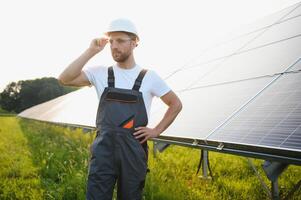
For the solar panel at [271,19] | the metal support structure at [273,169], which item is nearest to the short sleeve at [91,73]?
the metal support structure at [273,169]

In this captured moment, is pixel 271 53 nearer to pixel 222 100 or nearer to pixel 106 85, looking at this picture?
pixel 222 100

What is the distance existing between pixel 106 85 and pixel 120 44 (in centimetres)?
37

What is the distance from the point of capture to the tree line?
97.4 meters

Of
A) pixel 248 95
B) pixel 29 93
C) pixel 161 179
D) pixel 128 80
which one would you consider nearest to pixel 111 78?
pixel 128 80

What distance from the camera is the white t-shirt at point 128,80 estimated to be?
114 inches

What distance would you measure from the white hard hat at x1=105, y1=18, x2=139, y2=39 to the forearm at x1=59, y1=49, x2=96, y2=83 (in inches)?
11.8

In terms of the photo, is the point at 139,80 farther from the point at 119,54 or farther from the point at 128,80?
the point at 119,54

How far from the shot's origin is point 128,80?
2896 millimetres

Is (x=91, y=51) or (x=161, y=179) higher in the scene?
(x=91, y=51)

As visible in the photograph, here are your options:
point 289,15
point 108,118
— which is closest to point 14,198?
point 108,118

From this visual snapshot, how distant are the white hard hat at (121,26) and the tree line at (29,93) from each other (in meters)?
96.6

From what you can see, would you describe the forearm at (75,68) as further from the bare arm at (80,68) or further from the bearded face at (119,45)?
the bearded face at (119,45)

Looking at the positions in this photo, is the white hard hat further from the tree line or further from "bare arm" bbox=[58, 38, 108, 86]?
the tree line

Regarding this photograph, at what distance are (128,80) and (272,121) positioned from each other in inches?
60.9
